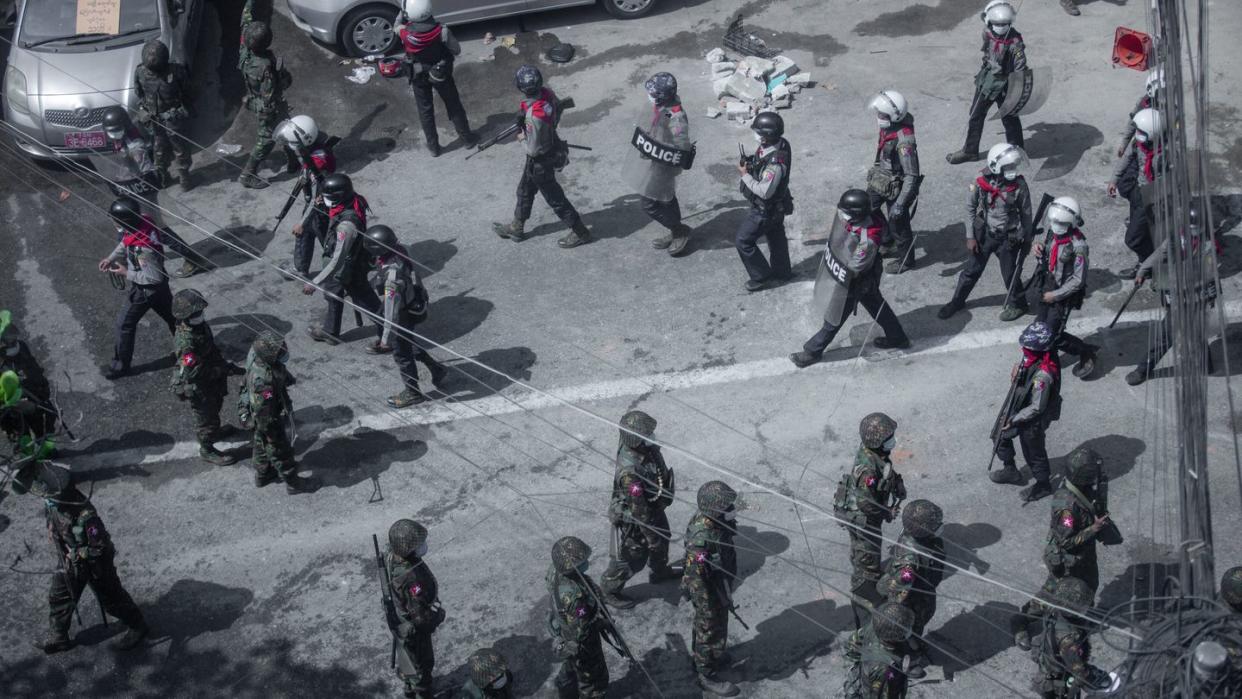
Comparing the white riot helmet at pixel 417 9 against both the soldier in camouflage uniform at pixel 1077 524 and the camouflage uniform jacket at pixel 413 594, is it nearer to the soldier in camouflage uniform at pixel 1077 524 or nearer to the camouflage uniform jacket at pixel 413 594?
the camouflage uniform jacket at pixel 413 594

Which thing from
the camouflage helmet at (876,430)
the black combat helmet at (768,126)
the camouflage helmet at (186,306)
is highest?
the black combat helmet at (768,126)

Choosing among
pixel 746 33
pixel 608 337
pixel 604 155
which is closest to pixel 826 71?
pixel 746 33

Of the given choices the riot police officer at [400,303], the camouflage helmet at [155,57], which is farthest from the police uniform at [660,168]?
the camouflage helmet at [155,57]

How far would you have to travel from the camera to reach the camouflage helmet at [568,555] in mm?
7211

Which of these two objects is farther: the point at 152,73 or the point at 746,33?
the point at 746,33

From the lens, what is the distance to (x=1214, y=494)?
859 centimetres

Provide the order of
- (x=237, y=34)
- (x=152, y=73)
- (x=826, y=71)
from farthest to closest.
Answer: (x=237, y=34) → (x=826, y=71) → (x=152, y=73)

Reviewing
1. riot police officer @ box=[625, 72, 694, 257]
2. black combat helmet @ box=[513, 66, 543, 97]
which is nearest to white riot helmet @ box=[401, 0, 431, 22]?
black combat helmet @ box=[513, 66, 543, 97]

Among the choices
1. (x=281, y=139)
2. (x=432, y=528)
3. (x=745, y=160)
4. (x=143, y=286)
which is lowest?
(x=432, y=528)

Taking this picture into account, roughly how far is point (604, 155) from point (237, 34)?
18.3ft

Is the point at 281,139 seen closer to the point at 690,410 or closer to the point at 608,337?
the point at 608,337

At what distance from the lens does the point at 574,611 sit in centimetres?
718

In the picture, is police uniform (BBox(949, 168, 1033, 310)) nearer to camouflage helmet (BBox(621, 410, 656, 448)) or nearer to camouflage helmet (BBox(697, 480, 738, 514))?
camouflage helmet (BBox(621, 410, 656, 448))

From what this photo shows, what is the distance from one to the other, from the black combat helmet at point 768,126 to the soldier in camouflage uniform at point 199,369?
477cm
